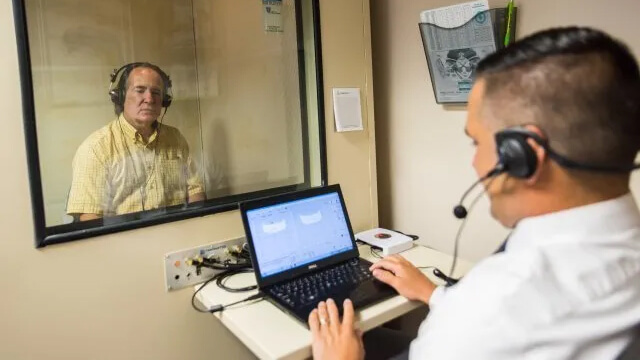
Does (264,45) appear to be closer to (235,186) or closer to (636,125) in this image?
(235,186)

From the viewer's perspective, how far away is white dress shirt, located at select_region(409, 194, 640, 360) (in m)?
0.67

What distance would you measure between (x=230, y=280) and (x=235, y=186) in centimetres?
34

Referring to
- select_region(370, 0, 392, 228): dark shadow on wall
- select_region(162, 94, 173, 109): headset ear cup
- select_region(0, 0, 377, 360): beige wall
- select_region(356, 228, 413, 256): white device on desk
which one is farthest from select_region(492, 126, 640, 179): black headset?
select_region(370, 0, 392, 228): dark shadow on wall

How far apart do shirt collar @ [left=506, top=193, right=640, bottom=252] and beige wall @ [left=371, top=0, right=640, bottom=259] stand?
92cm

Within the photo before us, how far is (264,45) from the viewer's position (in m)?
1.66

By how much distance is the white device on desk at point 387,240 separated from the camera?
1.60 m

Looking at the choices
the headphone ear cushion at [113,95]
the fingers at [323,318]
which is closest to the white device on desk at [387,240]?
the fingers at [323,318]

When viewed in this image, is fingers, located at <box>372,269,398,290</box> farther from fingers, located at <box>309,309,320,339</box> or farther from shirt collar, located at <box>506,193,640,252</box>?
shirt collar, located at <box>506,193,640,252</box>

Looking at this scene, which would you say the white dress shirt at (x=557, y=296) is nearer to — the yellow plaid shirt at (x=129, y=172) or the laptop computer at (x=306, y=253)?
the laptop computer at (x=306, y=253)

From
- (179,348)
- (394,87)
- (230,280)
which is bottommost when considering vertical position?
(179,348)

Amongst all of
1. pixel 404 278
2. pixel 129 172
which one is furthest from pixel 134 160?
pixel 404 278

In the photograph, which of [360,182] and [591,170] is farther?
[360,182]

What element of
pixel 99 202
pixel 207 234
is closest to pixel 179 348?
pixel 207 234

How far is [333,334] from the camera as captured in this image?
3.48 feet
